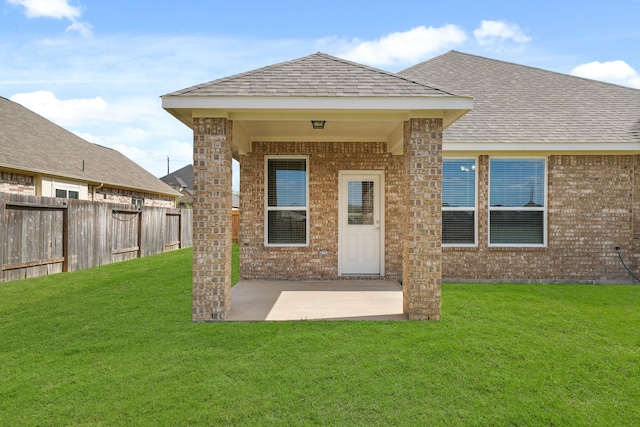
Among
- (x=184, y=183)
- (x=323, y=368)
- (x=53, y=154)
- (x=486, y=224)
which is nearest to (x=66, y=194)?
(x=53, y=154)

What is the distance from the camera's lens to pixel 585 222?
317 inches

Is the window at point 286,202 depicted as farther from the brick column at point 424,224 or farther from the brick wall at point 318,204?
the brick column at point 424,224

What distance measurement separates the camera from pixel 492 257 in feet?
26.7

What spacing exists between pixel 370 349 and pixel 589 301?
4.50 m

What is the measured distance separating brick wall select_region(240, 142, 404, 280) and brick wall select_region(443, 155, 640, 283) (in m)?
1.42

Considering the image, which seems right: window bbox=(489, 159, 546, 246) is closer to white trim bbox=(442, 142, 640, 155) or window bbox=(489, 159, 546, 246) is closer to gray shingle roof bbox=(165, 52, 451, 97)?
white trim bbox=(442, 142, 640, 155)

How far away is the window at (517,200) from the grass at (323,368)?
92.1 inches

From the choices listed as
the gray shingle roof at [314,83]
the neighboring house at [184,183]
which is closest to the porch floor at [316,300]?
the gray shingle roof at [314,83]

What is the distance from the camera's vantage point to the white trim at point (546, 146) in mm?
7801

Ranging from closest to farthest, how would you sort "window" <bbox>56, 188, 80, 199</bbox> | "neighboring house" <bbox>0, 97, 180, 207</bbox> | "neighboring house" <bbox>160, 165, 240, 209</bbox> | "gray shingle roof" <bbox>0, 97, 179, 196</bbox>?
1. "neighboring house" <bbox>0, 97, 180, 207</bbox>
2. "gray shingle roof" <bbox>0, 97, 179, 196</bbox>
3. "window" <bbox>56, 188, 80, 199</bbox>
4. "neighboring house" <bbox>160, 165, 240, 209</bbox>

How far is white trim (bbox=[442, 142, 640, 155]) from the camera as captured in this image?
25.6ft

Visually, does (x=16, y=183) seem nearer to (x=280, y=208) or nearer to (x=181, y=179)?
(x=280, y=208)

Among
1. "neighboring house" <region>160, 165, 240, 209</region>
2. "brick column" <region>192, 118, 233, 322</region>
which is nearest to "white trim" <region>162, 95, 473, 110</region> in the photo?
"brick column" <region>192, 118, 233, 322</region>

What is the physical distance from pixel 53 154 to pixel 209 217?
11222mm
